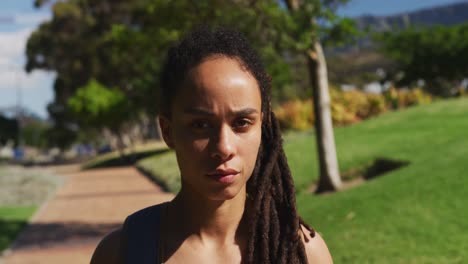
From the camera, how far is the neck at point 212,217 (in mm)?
1778

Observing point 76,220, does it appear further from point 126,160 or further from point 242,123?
point 126,160

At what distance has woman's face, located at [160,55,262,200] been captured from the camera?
1649 mm

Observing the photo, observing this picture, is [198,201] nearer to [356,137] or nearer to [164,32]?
[164,32]

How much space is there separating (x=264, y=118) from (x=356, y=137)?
16.5 meters

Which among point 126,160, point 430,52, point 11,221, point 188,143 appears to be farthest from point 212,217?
point 430,52

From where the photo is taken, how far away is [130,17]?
45469 mm

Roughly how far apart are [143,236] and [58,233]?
1118cm

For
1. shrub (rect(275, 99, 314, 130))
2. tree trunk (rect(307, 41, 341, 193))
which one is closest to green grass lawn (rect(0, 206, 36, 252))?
tree trunk (rect(307, 41, 341, 193))

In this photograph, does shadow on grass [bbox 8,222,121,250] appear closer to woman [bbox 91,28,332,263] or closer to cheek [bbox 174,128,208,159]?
woman [bbox 91,28,332,263]

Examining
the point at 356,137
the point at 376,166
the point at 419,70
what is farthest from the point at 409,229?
the point at 419,70

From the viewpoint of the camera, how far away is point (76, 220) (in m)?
14.0

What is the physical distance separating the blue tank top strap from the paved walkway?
325 inches

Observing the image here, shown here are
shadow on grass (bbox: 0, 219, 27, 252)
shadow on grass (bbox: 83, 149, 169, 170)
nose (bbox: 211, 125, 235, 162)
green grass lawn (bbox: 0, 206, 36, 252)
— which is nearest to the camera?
nose (bbox: 211, 125, 235, 162)

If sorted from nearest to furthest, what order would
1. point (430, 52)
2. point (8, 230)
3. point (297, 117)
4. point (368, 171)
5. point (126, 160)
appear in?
point (8, 230)
point (368, 171)
point (297, 117)
point (126, 160)
point (430, 52)
